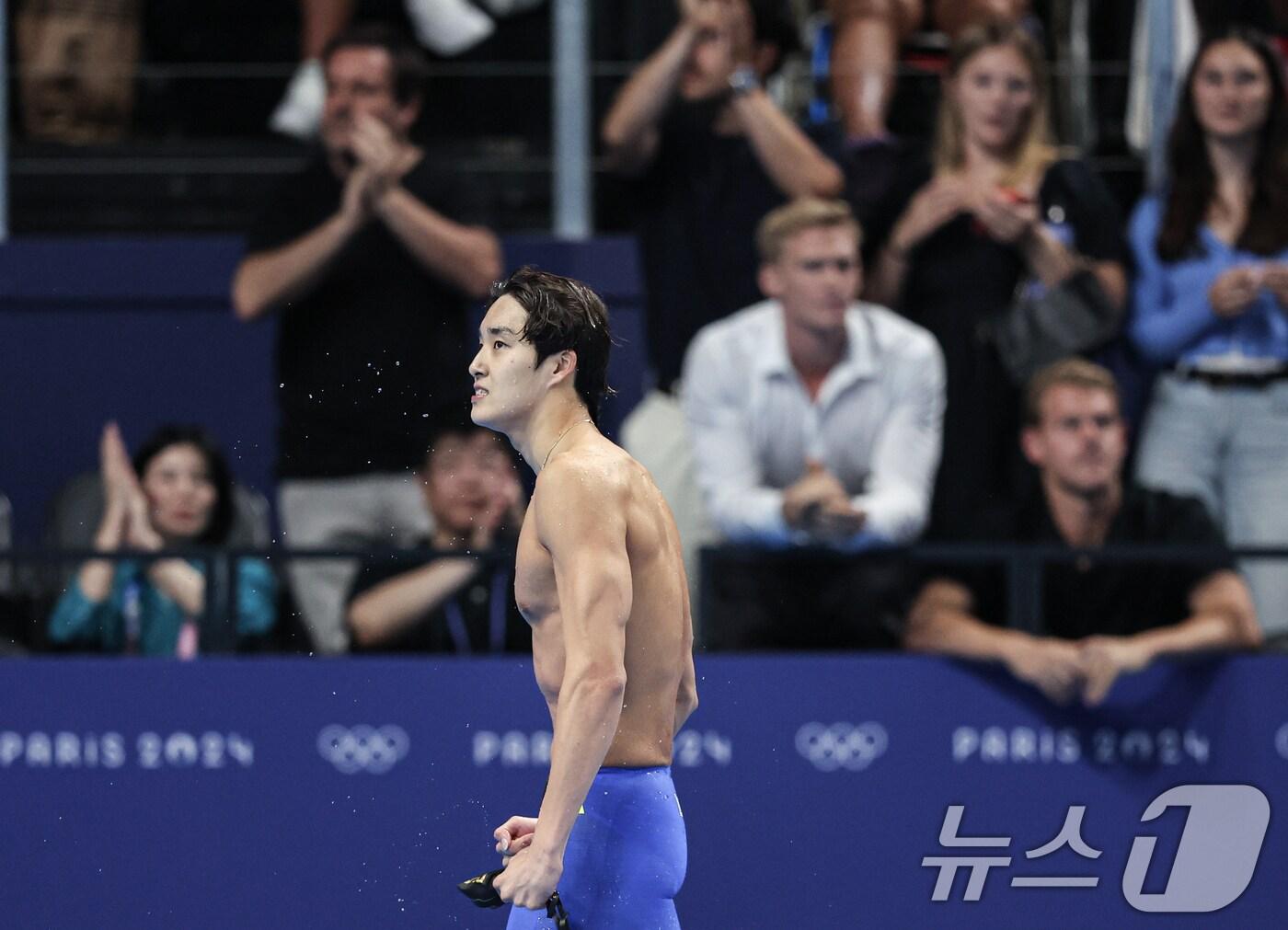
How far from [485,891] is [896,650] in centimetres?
250

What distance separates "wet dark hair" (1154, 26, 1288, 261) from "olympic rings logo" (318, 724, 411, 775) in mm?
2708

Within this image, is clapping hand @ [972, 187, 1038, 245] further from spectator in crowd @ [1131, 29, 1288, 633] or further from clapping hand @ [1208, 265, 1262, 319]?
clapping hand @ [1208, 265, 1262, 319]

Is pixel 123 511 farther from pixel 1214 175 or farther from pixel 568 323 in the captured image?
pixel 1214 175

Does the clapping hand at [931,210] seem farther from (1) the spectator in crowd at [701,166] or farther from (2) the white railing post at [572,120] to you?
(2) the white railing post at [572,120]

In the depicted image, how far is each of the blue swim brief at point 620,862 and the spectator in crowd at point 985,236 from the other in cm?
277

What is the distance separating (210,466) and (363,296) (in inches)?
26.7

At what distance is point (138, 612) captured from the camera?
577 centimetres

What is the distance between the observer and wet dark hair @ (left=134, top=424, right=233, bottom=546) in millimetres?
5898

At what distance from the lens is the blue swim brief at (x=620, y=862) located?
3467 mm

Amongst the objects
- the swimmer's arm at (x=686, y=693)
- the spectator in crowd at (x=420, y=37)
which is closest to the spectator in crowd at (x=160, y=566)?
the spectator in crowd at (x=420, y=37)

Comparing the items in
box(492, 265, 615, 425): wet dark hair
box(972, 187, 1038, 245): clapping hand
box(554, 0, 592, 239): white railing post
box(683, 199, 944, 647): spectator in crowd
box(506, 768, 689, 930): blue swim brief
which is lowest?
box(506, 768, 689, 930): blue swim brief
